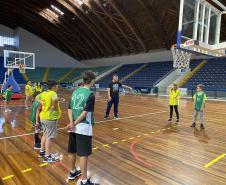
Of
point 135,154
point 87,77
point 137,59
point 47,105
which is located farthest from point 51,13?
point 87,77

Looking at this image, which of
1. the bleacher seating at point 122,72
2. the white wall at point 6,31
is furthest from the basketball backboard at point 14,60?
the white wall at point 6,31

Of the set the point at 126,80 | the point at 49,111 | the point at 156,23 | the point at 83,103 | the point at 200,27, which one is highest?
the point at 156,23

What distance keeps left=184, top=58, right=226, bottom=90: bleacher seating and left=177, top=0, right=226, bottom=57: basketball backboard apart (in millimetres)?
13934

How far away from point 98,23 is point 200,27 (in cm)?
2004

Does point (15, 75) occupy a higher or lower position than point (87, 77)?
higher

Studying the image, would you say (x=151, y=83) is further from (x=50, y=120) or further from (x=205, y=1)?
(x=50, y=120)

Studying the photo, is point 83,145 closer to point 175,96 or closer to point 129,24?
point 175,96

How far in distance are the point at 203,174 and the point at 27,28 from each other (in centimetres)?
3737

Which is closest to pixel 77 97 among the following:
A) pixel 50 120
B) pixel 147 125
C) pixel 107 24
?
pixel 50 120

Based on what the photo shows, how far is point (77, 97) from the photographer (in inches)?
131

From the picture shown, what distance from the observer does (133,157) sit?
4.86 metres

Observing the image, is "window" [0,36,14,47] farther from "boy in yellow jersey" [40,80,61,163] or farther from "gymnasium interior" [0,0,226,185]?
"boy in yellow jersey" [40,80,61,163]

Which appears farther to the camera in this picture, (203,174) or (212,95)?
(212,95)

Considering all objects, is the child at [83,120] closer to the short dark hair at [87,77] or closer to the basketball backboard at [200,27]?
the short dark hair at [87,77]
